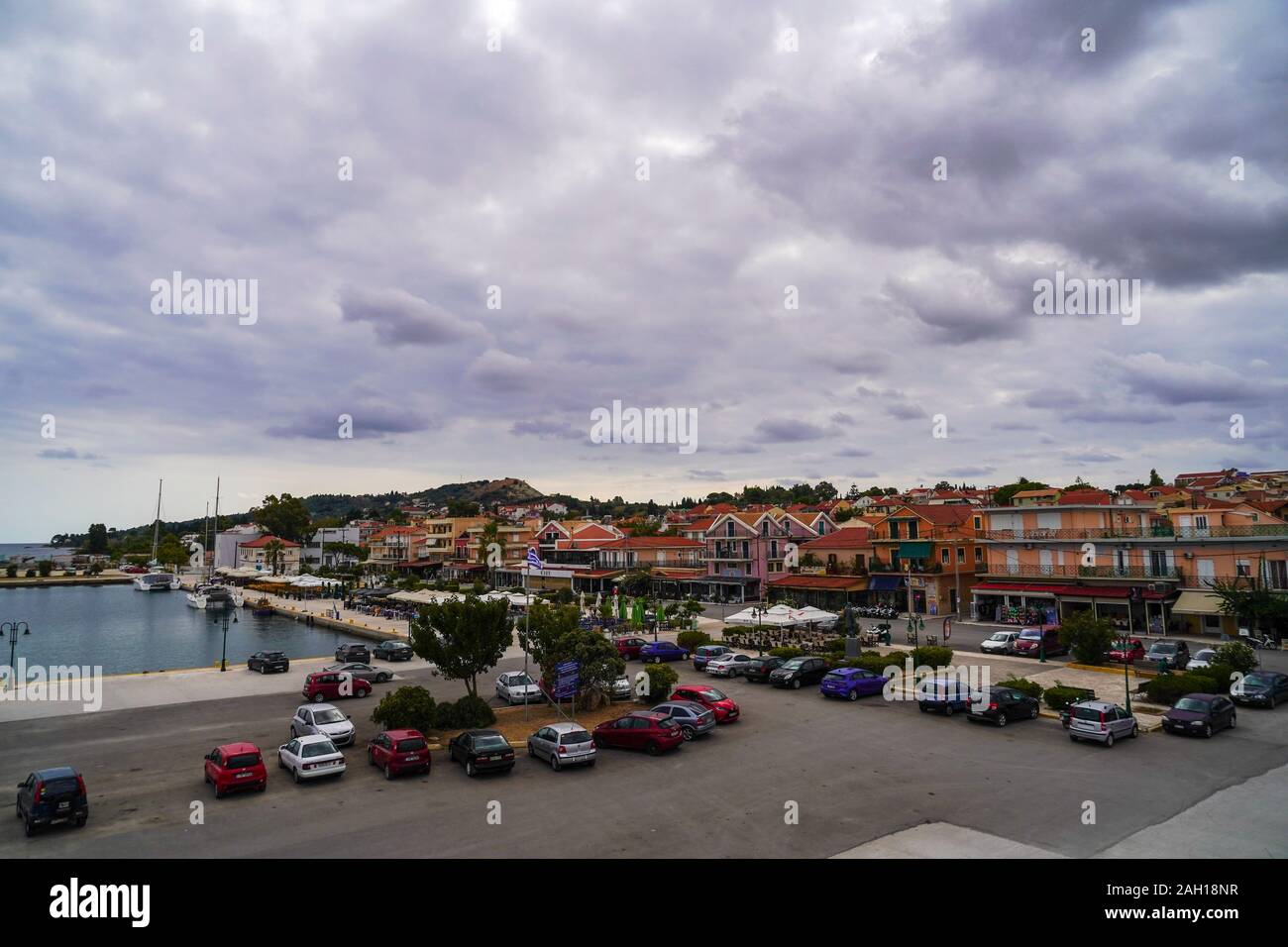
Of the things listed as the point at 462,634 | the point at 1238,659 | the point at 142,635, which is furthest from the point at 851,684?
the point at 142,635

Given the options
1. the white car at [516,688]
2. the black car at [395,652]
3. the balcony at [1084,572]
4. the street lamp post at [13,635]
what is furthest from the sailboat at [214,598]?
the balcony at [1084,572]

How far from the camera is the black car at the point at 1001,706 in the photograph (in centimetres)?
2489

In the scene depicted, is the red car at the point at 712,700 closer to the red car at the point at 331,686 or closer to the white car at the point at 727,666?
the white car at the point at 727,666

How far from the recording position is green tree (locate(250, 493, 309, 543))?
6580 inches

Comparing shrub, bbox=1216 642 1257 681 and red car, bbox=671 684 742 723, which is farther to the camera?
shrub, bbox=1216 642 1257 681

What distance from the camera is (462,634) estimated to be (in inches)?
1037

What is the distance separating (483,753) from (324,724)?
705 centimetres

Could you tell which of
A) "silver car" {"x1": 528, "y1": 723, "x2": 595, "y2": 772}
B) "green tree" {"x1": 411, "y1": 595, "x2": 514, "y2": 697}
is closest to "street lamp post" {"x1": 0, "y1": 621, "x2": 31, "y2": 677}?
"green tree" {"x1": 411, "y1": 595, "x2": 514, "y2": 697}

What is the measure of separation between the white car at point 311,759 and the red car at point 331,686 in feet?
39.2

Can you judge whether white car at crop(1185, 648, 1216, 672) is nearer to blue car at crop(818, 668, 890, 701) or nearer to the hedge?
the hedge

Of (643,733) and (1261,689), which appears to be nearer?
(643,733)

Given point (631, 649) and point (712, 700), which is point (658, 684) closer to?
point (712, 700)

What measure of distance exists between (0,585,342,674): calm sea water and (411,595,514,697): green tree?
2941 cm

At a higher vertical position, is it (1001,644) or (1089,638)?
(1089,638)
